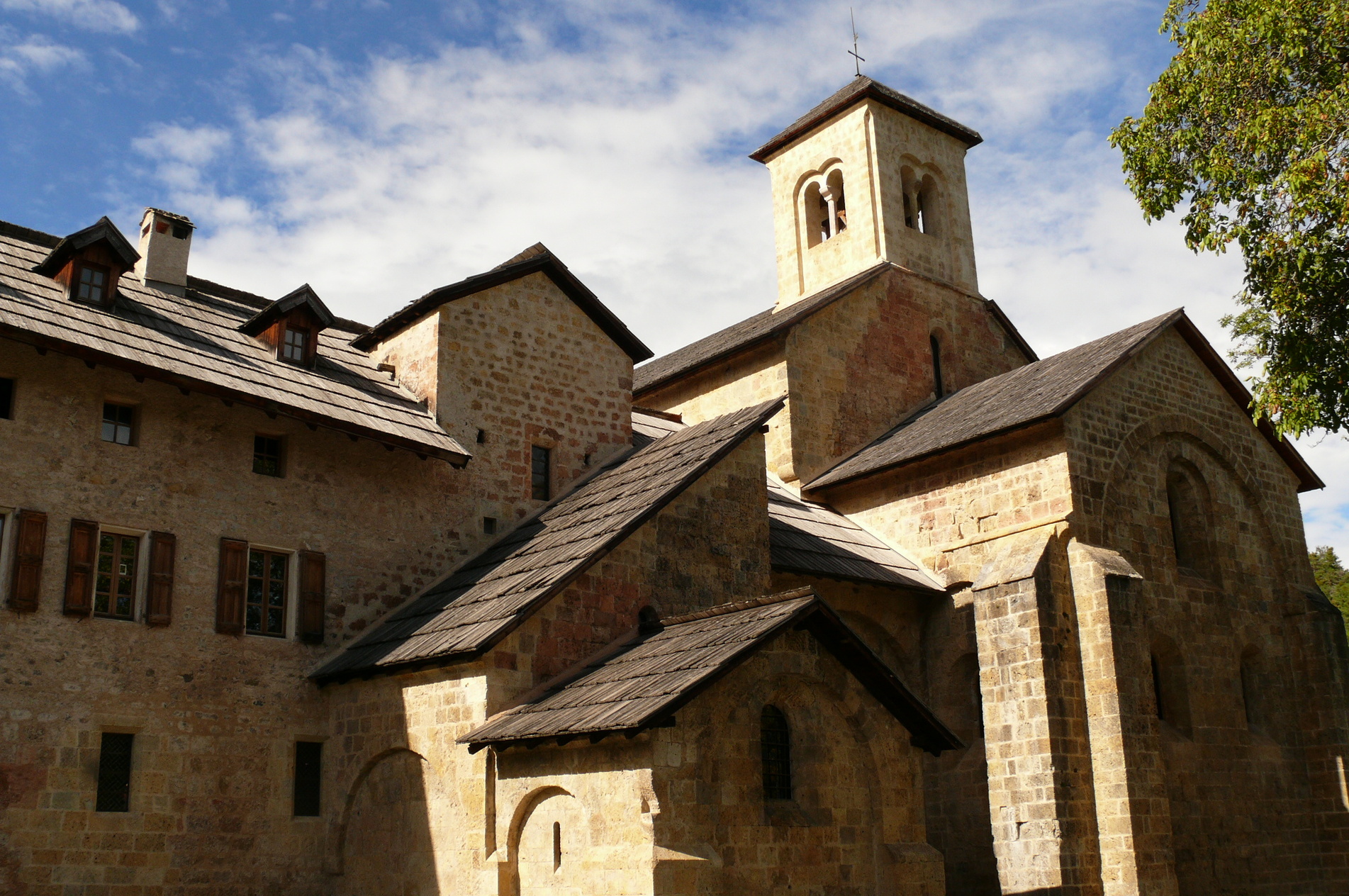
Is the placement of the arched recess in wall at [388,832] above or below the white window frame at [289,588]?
below

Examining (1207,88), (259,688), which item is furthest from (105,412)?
(1207,88)

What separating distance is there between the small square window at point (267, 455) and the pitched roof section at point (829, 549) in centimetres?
738

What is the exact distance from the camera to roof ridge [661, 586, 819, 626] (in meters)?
13.7

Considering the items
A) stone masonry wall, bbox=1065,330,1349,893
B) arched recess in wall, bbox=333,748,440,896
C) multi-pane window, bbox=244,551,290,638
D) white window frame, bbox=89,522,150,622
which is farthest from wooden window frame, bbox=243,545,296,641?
stone masonry wall, bbox=1065,330,1349,893

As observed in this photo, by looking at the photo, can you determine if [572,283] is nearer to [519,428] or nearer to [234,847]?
[519,428]

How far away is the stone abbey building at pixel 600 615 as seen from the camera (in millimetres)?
13414

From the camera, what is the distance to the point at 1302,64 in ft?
51.7

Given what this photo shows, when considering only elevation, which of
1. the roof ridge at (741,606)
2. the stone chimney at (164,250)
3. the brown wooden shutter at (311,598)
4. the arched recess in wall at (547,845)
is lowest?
the arched recess in wall at (547,845)

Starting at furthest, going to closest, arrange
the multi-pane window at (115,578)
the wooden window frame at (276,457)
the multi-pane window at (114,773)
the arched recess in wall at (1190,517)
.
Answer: the arched recess in wall at (1190,517), the wooden window frame at (276,457), the multi-pane window at (115,578), the multi-pane window at (114,773)

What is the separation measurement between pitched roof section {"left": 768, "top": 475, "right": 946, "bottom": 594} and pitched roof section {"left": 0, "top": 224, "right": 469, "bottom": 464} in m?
5.50

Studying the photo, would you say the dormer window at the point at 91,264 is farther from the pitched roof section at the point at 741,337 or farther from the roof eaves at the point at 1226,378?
the roof eaves at the point at 1226,378

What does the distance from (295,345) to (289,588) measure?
3897mm

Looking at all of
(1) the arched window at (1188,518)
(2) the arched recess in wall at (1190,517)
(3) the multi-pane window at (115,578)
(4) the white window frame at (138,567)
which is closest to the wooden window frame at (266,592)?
(4) the white window frame at (138,567)

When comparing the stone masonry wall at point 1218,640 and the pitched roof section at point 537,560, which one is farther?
the stone masonry wall at point 1218,640
